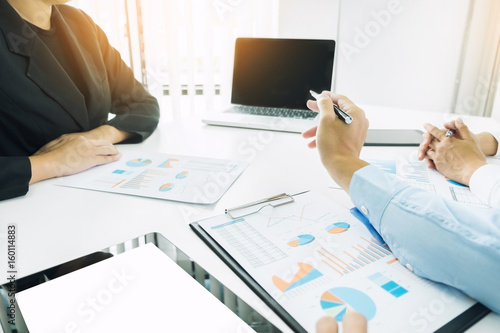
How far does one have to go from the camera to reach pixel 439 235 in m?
0.48

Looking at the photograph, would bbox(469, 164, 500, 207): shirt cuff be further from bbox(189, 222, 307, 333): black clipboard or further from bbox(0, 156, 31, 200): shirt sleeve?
bbox(0, 156, 31, 200): shirt sleeve

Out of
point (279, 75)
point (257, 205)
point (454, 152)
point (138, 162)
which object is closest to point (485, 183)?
point (454, 152)


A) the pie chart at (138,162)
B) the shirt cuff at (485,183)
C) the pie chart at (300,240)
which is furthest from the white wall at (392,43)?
the pie chart at (300,240)

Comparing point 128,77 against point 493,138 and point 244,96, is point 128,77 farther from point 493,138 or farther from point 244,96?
point 493,138

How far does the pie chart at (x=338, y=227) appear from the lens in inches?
23.5

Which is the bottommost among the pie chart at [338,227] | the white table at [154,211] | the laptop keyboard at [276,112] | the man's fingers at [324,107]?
the white table at [154,211]

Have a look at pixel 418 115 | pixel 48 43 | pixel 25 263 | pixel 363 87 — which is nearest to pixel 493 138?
pixel 418 115

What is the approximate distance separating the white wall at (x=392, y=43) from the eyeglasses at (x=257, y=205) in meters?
2.05

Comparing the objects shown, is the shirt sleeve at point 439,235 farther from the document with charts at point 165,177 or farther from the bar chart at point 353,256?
the document with charts at point 165,177

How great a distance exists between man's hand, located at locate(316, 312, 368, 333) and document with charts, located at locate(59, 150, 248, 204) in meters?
0.41

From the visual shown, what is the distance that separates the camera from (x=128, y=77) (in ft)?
4.55

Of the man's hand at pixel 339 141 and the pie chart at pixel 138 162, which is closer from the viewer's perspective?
the man's hand at pixel 339 141

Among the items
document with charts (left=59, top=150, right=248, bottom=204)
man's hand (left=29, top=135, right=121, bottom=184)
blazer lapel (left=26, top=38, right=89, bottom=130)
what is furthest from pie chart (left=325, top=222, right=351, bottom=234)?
blazer lapel (left=26, top=38, right=89, bottom=130)

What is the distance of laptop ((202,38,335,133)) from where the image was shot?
1415mm
